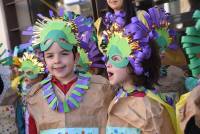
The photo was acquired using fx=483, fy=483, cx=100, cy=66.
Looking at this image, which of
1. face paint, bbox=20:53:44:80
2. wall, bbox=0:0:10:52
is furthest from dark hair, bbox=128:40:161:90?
wall, bbox=0:0:10:52

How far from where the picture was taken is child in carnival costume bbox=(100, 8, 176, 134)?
2.79m

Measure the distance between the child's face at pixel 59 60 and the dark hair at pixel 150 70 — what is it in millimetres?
421

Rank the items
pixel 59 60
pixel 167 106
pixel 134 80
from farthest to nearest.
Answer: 1. pixel 59 60
2. pixel 134 80
3. pixel 167 106

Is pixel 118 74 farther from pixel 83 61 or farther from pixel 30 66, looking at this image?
pixel 30 66

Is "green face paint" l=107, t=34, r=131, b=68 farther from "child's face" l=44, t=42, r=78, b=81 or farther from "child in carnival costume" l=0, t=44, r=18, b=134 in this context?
"child in carnival costume" l=0, t=44, r=18, b=134

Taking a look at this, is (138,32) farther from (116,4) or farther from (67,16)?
(116,4)

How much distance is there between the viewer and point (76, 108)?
3.10 meters

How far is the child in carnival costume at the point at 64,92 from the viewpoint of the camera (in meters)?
3.07

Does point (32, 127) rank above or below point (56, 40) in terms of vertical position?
below

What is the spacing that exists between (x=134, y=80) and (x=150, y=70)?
0.12 meters

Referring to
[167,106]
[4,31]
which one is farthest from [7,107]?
[4,31]

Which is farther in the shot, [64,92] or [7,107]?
[7,107]

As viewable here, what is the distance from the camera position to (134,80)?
116 inches

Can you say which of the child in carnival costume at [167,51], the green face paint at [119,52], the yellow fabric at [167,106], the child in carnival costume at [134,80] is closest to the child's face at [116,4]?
the child in carnival costume at [167,51]
